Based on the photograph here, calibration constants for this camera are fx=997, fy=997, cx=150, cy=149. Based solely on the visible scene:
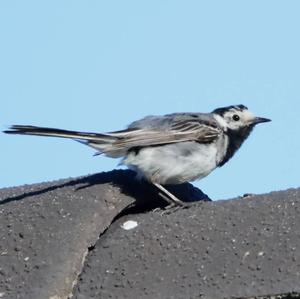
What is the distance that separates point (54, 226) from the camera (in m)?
4.23

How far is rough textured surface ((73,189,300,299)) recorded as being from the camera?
142 inches

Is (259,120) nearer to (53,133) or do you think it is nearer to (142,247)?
(53,133)

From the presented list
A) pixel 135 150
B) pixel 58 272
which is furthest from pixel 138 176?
pixel 58 272

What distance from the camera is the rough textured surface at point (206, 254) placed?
360 centimetres

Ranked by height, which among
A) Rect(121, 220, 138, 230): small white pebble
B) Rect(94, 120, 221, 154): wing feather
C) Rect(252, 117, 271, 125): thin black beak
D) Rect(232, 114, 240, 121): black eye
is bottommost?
Rect(252, 117, 271, 125): thin black beak

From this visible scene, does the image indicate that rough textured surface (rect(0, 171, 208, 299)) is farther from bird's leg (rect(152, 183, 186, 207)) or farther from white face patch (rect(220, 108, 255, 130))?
white face patch (rect(220, 108, 255, 130))

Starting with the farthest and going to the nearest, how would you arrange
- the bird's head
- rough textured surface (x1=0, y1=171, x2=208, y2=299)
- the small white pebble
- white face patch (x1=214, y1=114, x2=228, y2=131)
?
1. the bird's head
2. white face patch (x1=214, y1=114, x2=228, y2=131)
3. the small white pebble
4. rough textured surface (x1=0, y1=171, x2=208, y2=299)

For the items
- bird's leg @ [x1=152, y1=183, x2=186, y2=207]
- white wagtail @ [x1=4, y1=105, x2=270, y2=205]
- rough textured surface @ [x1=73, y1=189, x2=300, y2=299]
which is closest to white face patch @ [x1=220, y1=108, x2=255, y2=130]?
white wagtail @ [x1=4, y1=105, x2=270, y2=205]

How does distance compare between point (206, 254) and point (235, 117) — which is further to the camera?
point (235, 117)

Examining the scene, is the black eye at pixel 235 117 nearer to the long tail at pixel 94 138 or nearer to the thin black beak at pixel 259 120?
the thin black beak at pixel 259 120

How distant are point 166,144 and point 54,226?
7.64ft

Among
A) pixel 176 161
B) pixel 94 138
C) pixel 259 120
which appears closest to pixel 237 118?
pixel 259 120

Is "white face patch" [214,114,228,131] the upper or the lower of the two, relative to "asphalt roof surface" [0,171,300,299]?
lower

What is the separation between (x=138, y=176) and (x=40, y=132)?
0.72 metres
